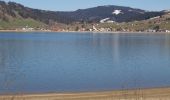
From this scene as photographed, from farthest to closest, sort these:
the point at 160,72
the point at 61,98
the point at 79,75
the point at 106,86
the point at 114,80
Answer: the point at 160,72 < the point at 79,75 < the point at 114,80 < the point at 106,86 < the point at 61,98

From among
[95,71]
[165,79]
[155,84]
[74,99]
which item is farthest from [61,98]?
[95,71]

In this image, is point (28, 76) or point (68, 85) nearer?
point (68, 85)

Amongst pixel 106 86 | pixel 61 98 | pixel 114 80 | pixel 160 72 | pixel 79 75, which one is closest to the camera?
pixel 61 98

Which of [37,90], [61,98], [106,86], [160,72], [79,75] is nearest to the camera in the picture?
[61,98]

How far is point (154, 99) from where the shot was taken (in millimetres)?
24047

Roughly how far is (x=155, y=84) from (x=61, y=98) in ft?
51.9

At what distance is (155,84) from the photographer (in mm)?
39750

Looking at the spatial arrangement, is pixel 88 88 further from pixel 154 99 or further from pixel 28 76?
pixel 154 99

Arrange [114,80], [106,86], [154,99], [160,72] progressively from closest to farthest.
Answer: [154,99]
[106,86]
[114,80]
[160,72]

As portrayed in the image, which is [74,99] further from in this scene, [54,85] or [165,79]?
[165,79]

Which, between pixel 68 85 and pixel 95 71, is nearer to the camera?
pixel 68 85

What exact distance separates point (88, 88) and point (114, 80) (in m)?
6.34

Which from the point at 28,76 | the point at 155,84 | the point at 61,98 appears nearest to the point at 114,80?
the point at 155,84

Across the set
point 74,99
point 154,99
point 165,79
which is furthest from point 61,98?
point 165,79
